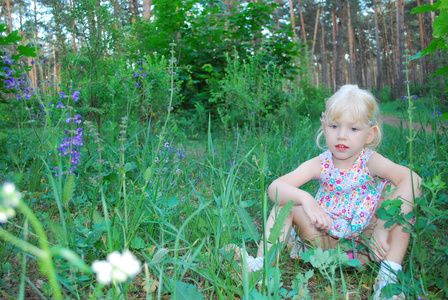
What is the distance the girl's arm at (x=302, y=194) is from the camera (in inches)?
64.8

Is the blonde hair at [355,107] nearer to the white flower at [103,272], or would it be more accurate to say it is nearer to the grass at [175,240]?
the grass at [175,240]

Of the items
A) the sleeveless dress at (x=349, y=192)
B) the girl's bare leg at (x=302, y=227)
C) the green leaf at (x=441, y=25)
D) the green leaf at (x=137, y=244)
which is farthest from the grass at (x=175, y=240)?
the green leaf at (x=441, y=25)

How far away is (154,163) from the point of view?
161 centimetres

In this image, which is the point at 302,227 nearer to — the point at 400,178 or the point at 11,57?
the point at 400,178

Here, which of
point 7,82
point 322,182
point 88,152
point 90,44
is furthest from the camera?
point 90,44

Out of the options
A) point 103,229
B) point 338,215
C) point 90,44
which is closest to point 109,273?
point 103,229

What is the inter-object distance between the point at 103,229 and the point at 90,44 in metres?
2.34

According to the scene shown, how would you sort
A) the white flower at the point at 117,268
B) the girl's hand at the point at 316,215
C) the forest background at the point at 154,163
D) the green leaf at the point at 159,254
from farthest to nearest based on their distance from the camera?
the girl's hand at the point at 316,215 → the forest background at the point at 154,163 → the green leaf at the point at 159,254 → the white flower at the point at 117,268

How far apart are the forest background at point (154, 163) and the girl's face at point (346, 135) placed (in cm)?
41

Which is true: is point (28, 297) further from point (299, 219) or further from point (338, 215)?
→ point (338, 215)

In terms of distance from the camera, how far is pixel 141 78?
11.5 ft

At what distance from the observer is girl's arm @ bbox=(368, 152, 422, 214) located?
1586 millimetres

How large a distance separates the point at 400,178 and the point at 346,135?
32 centimetres

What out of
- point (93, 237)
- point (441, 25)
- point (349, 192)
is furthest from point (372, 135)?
point (93, 237)
